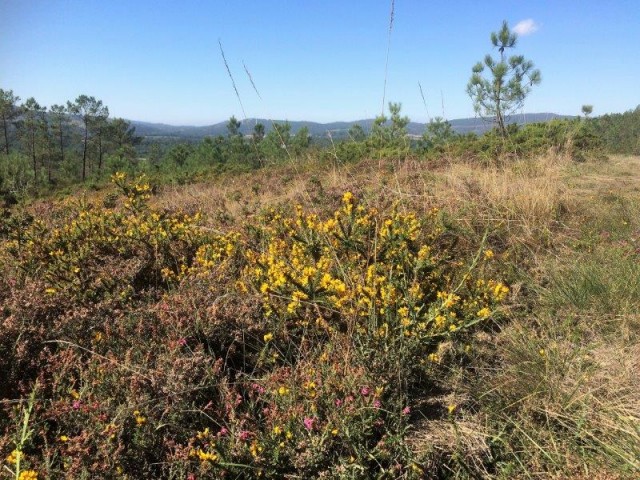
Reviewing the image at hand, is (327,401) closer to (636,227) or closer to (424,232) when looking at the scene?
(424,232)

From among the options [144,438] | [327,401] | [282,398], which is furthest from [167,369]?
[327,401]

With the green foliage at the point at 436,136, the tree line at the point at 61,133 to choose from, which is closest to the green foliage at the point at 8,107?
the tree line at the point at 61,133

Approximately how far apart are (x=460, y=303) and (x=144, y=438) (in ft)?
5.76

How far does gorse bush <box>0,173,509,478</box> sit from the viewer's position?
5.04ft

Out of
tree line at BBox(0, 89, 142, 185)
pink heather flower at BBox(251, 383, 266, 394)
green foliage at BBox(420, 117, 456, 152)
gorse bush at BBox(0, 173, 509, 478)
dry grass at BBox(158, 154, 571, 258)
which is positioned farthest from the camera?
tree line at BBox(0, 89, 142, 185)

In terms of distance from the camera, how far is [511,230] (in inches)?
161

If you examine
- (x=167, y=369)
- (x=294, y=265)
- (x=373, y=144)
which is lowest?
(x=167, y=369)

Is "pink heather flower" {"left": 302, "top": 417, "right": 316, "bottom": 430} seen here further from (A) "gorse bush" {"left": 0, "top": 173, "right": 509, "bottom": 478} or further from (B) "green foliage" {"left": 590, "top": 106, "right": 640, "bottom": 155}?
(B) "green foliage" {"left": 590, "top": 106, "right": 640, "bottom": 155}

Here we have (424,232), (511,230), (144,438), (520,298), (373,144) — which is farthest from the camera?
(373,144)

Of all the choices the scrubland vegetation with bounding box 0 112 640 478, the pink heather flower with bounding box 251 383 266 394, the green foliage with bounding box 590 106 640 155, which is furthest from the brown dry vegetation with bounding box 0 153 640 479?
the green foliage with bounding box 590 106 640 155

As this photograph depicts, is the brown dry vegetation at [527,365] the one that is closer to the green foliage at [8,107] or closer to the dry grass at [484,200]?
the dry grass at [484,200]

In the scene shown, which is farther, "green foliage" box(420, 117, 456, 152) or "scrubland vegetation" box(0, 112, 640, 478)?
"green foliage" box(420, 117, 456, 152)

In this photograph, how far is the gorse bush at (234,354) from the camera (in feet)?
5.04

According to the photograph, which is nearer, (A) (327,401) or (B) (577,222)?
(A) (327,401)
